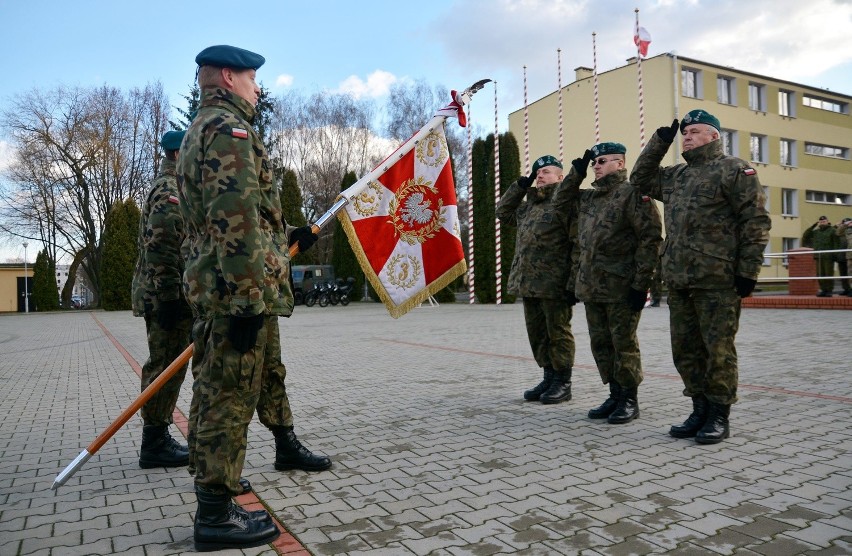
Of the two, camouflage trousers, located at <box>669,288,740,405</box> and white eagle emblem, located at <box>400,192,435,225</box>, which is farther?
white eagle emblem, located at <box>400,192,435,225</box>

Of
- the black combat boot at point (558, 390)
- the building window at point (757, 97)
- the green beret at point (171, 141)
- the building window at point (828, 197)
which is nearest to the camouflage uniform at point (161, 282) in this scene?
the green beret at point (171, 141)

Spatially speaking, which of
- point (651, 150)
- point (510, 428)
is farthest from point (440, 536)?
point (651, 150)

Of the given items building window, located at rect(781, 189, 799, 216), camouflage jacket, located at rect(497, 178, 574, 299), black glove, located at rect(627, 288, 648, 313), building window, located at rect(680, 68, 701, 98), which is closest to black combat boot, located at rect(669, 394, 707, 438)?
black glove, located at rect(627, 288, 648, 313)

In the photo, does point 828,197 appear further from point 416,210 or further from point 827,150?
point 416,210

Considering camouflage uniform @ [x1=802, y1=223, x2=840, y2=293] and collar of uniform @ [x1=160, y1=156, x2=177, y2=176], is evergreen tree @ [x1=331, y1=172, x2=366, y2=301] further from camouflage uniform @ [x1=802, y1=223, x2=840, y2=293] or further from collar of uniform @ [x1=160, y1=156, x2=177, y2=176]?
collar of uniform @ [x1=160, y1=156, x2=177, y2=176]

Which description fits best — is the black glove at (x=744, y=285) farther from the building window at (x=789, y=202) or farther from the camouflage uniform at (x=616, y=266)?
the building window at (x=789, y=202)

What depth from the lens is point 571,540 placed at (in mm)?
2680

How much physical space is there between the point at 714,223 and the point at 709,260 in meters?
0.26

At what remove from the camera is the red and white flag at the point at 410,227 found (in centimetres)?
470

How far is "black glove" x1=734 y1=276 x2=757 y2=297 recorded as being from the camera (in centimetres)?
399

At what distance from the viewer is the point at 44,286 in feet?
126

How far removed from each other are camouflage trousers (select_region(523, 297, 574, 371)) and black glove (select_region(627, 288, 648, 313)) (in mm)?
754

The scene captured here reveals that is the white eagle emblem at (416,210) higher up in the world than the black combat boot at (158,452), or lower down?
higher up

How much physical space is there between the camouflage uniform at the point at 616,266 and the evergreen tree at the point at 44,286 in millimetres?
40784
